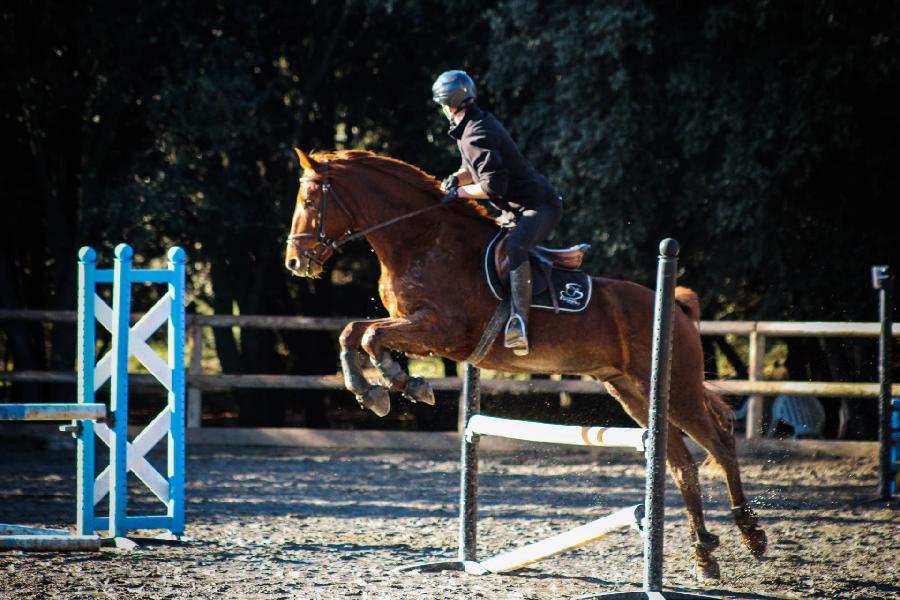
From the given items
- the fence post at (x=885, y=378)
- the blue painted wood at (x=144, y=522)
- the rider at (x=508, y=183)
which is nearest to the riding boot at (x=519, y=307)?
the rider at (x=508, y=183)

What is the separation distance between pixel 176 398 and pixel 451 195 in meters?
2.09

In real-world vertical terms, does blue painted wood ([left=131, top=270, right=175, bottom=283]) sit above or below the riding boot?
→ above

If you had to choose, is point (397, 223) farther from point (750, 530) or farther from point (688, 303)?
point (750, 530)

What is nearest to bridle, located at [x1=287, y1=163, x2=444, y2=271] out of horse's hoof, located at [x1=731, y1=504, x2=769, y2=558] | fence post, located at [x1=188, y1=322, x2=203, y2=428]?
horse's hoof, located at [x1=731, y1=504, x2=769, y2=558]

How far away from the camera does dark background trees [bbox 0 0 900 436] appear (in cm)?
1019

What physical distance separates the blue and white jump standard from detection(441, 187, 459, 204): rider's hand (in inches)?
65.5

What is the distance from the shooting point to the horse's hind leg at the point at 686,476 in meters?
5.15

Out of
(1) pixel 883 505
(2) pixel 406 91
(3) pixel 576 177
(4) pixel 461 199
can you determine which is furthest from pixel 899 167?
(4) pixel 461 199

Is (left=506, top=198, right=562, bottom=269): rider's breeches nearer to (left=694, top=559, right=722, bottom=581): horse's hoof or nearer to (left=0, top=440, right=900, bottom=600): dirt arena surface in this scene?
(left=0, top=440, right=900, bottom=600): dirt arena surface

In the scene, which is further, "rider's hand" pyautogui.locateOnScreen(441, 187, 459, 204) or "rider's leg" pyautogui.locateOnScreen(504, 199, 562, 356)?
"rider's hand" pyautogui.locateOnScreen(441, 187, 459, 204)

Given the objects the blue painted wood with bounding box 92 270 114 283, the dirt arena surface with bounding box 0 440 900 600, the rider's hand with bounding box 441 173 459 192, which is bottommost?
→ the dirt arena surface with bounding box 0 440 900 600

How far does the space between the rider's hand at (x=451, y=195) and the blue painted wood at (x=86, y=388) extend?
2.07m

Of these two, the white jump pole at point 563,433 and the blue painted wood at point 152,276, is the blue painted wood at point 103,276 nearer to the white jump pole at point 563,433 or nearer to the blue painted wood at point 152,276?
the blue painted wood at point 152,276

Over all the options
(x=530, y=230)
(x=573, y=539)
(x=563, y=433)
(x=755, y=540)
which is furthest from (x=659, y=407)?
(x=755, y=540)
